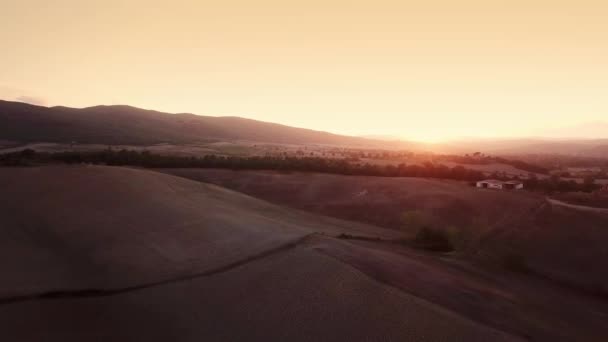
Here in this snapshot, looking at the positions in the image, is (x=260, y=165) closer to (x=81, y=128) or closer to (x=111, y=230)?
(x=111, y=230)

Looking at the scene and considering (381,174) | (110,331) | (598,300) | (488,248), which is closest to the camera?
(110,331)

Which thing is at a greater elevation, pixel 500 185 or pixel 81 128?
pixel 81 128

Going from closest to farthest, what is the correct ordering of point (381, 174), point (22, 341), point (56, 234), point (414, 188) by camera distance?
point (22, 341)
point (56, 234)
point (414, 188)
point (381, 174)

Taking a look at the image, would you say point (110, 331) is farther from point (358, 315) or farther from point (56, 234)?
point (56, 234)

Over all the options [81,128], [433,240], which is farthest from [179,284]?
[81,128]

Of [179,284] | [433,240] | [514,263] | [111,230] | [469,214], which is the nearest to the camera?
[179,284]

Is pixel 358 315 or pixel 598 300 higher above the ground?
pixel 358 315

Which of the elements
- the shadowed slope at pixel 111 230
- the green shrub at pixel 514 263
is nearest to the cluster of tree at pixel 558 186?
the shadowed slope at pixel 111 230

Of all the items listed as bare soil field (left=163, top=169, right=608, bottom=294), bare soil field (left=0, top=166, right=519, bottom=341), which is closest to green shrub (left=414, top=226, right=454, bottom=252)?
bare soil field (left=163, top=169, right=608, bottom=294)

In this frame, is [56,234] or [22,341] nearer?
[22,341]

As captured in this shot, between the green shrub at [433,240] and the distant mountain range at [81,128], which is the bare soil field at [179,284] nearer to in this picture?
the green shrub at [433,240]

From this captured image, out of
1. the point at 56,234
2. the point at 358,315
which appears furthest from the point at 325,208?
the point at 358,315
